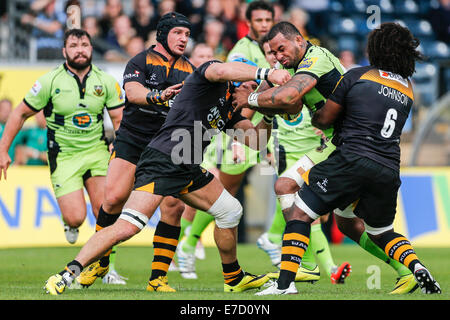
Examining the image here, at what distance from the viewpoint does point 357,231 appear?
7555mm

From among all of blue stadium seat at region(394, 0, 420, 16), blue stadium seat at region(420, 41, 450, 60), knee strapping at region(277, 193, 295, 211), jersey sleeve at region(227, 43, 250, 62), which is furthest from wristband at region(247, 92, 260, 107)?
blue stadium seat at region(394, 0, 420, 16)

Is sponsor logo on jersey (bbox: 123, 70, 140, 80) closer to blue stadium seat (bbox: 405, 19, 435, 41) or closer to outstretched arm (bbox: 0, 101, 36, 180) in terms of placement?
outstretched arm (bbox: 0, 101, 36, 180)

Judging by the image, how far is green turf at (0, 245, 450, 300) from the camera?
21.3ft

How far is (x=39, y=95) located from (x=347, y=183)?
160 inches

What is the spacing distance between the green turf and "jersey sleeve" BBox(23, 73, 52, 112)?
6.39ft

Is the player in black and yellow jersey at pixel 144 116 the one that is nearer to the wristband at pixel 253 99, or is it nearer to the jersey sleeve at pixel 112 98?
the jersey sleeve at pixel 112 98

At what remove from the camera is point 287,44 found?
23.0 ft

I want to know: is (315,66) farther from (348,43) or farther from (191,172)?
(348,43)

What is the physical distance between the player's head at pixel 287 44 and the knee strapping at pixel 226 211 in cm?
134

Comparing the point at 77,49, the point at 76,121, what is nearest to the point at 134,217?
the point at 76,121

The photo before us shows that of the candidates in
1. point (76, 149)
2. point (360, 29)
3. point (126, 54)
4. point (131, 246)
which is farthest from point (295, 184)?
point (360, 29)

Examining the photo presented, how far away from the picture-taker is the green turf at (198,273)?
21.3ft

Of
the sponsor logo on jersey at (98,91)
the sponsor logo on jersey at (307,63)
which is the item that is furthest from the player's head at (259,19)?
the sponsor logo on jersey at (307,63)

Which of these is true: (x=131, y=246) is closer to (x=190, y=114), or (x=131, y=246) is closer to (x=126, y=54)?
(x=126, y=54)
